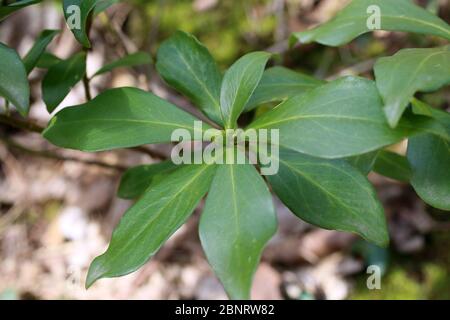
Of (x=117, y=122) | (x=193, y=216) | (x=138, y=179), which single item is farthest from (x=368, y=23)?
(x=193, y=216)

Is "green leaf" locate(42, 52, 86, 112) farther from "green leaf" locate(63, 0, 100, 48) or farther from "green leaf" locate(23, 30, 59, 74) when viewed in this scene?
"green leaf" locate(63, 0, 100, 48)

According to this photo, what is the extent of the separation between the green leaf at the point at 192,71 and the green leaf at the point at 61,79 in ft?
0.53

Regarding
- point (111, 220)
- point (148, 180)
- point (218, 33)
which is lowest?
point (111, 220)

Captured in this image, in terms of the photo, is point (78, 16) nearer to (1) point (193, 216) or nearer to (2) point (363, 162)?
(2) point (363, 162)

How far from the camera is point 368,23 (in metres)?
0.64

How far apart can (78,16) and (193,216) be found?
3.73 ft

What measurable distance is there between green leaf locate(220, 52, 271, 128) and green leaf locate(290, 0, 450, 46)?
0.19 feet

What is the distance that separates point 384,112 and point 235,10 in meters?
1.51

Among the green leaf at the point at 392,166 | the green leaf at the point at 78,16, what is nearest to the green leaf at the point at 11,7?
the green leaf at the point at 78,16

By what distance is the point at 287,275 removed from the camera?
5.24 feet

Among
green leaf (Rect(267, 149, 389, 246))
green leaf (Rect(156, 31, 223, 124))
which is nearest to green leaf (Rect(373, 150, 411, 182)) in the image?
green leaf (Rect(267, 149, 389, 246))

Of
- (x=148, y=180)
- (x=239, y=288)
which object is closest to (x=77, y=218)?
(x=148, y=180)

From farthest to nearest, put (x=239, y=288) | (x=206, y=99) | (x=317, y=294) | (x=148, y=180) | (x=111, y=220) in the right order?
(x=111, y=220) → (x=317, y=294) → (x=148, y=180) → (x=206, y=99) → (x=239, y=288)

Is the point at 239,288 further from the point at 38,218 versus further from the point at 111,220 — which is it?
the point at 38,218
